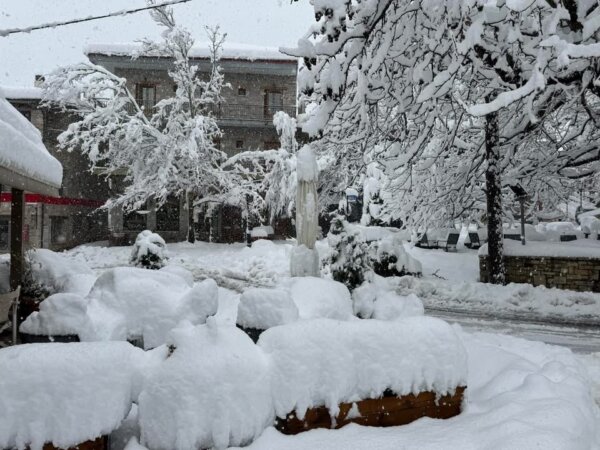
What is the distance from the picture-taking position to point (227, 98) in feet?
92.6

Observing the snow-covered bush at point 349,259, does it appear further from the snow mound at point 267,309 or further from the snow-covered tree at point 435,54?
the snow mound at point 267,309

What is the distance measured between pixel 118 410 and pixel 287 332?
1292 mm

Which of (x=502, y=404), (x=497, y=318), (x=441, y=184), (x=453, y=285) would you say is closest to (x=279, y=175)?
(x=441, y=184)

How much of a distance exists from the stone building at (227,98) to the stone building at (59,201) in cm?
286

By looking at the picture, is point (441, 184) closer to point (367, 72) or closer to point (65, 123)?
point (367, 72)

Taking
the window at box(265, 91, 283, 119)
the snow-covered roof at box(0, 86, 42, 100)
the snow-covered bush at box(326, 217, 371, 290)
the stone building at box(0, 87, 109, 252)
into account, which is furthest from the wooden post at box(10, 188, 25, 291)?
the window at box(265, 91, 283, 119)

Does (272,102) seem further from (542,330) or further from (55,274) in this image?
(542,330)

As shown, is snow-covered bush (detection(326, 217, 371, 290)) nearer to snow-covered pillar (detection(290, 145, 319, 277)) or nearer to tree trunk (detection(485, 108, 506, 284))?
snow-covered pillar (detection(290, 145, 319, 277))

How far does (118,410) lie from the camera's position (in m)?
2.96

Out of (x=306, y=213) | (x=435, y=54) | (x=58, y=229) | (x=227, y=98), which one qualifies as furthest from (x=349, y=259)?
(x=58, y=229)

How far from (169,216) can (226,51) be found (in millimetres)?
10538

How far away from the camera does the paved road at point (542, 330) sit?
7.69 meters

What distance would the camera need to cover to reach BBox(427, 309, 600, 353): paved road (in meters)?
7.69

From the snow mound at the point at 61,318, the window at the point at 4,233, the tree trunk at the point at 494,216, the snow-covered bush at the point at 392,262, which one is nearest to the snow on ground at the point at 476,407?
the snow mound at the point at 61,318
